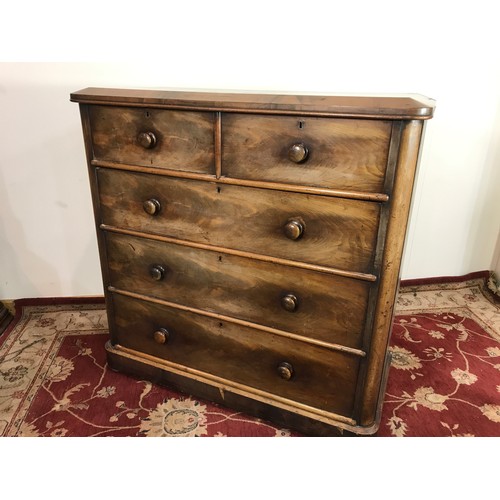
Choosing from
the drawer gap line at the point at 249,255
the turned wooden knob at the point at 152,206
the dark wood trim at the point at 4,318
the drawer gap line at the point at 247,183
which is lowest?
the dark wood trim at the point at 4,318

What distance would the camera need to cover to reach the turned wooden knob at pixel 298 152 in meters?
1.18

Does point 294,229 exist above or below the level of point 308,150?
below

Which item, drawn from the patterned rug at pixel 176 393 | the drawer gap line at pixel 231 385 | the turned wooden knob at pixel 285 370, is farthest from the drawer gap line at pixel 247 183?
the patterned rug at pixel 176 393

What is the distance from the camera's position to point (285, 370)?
1489 mm

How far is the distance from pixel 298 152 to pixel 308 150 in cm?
3

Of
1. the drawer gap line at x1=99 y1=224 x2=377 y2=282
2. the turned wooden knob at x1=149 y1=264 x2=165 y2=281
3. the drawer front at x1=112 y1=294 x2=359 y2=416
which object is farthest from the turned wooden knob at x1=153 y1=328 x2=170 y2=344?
the drawer gap line at x1=99 y1=224 x2=377 y2=282

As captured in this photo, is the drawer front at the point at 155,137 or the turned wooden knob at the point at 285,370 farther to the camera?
the turned wooden knob at the point at 285,370

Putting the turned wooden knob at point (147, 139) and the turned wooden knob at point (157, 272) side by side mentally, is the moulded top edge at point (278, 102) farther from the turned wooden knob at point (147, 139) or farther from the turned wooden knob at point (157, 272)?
the turned wooden knob at point (157, 272)

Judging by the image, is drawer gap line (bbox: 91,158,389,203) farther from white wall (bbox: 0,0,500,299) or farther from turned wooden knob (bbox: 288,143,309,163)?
white wall (bbox: 0,0,500,299)

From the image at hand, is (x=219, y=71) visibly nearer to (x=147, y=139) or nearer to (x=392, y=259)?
(x=147, y=139)

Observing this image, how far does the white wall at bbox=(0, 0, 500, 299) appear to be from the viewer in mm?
1809

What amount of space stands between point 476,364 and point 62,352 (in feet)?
6.35

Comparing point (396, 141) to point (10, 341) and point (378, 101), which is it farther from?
point (10, 341)

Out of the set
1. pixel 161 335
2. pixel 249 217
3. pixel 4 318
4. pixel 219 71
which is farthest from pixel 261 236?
pixel 4 318
